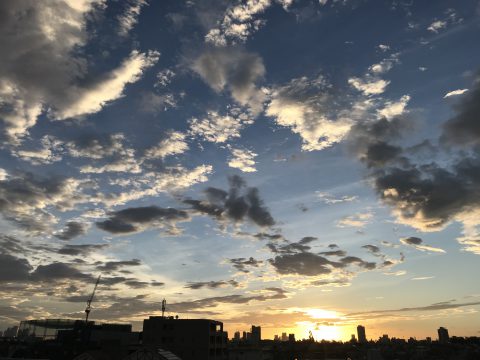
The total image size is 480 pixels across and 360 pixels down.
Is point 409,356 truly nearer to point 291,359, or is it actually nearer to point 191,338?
point 291,359

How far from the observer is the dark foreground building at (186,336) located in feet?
320

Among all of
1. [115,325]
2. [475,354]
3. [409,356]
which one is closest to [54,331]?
[115,325]

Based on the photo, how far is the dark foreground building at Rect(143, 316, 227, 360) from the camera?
97562 millimetres

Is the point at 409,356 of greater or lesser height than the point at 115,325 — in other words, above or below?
below

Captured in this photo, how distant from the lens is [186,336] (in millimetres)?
99000

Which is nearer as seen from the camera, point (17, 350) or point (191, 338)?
point (191, 338)

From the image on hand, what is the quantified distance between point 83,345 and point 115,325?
152ft

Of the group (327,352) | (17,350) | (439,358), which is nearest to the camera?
(17,350)

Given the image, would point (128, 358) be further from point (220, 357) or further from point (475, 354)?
point (475, 354)

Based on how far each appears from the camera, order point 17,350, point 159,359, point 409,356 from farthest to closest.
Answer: point 409,356 → point 17,350 → point 159,359

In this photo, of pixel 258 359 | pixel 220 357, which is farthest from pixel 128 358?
pixel 258 359

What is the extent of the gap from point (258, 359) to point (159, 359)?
9967 centimetres

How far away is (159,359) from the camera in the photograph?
46.6m

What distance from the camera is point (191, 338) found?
98562mm
